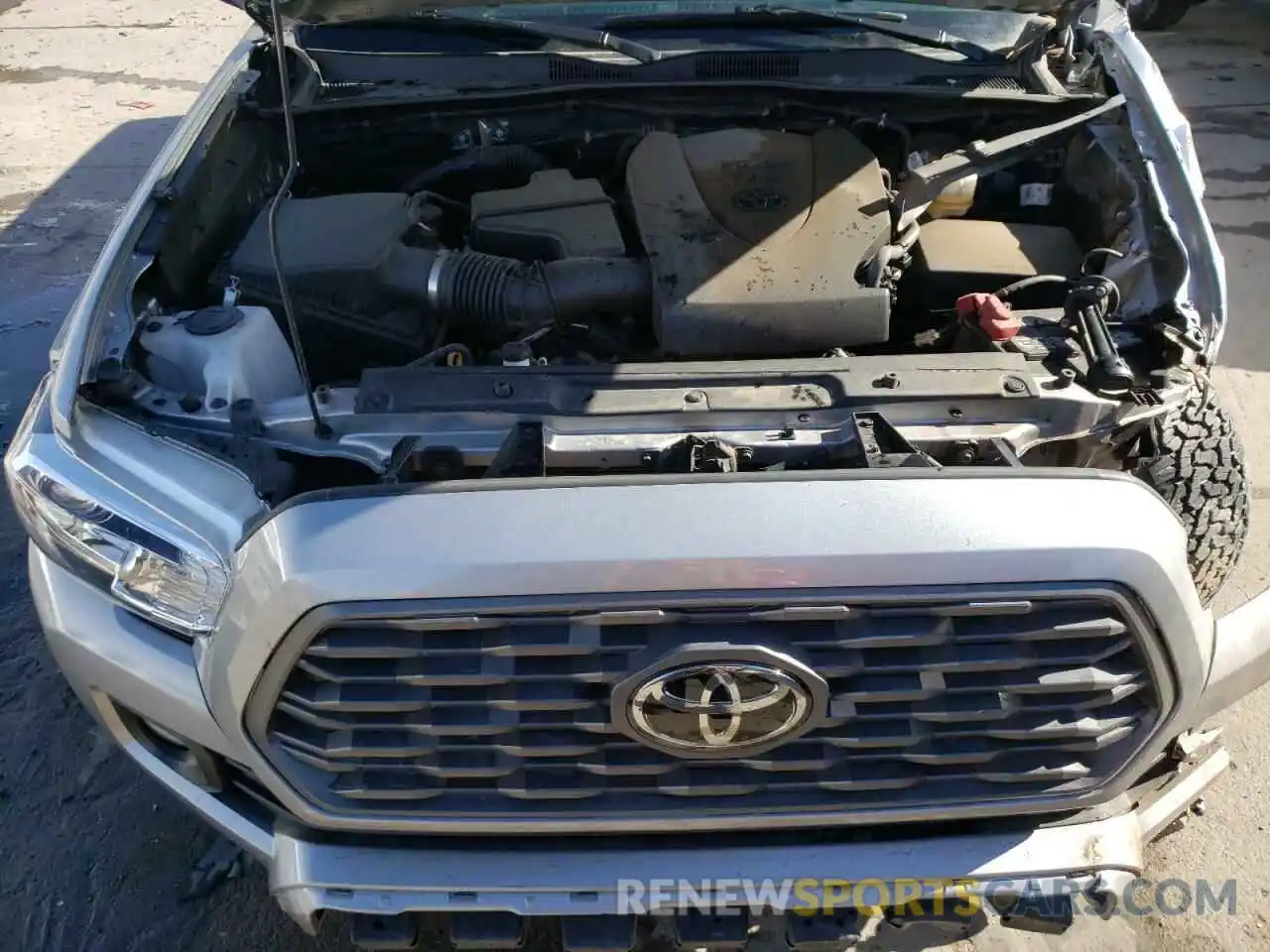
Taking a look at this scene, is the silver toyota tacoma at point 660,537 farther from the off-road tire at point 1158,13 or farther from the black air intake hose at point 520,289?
the off-road tire at point 1158,13

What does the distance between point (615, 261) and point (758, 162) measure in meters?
0.43

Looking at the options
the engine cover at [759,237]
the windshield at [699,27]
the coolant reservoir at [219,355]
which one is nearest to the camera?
the coolant reservoir at [219,355]

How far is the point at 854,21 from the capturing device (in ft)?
8.52

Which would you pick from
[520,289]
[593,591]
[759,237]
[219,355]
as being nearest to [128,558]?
[219,355]

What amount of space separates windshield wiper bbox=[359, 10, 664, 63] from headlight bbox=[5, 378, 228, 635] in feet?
5.37

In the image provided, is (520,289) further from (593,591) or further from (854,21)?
(854,21)

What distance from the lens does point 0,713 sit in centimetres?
240

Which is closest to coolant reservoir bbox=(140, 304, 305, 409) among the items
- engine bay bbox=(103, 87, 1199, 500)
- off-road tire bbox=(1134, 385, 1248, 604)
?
engine bay bbox=(103, 87, 1199, 500)

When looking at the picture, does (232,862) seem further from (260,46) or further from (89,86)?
(89,86)

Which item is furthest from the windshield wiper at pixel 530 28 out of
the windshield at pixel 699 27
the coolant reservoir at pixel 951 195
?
the coolant reservoir at pixel 951 195

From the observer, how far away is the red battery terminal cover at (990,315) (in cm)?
179

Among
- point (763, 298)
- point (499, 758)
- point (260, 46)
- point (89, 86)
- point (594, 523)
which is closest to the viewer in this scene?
point (594, 523)

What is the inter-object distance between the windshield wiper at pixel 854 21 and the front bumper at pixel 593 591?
1.68 meters

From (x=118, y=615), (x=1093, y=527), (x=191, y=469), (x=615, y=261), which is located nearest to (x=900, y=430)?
(x=1093, y=527)
